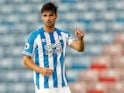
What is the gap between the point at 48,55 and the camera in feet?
13.8

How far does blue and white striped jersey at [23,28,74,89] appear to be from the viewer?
419 centimetres

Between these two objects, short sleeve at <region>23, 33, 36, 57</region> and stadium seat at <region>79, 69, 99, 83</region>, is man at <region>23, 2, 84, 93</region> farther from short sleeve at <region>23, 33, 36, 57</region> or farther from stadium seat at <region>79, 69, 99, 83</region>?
stadium seat at <region>79, 69, 99, 83</region>

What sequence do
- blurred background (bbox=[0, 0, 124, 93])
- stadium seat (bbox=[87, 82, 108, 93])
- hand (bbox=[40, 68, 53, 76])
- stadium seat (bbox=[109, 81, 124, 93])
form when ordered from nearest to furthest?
hand (bbox=[40, 68, 53, 76]) < stadium seat (bbox=[109, 81, 124, 93]) < stadium seat (bbox=[87, 82, 108, 93]) < blurred background (bbox=[0, 0, 124, 93])

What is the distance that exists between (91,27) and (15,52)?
57.7 inches

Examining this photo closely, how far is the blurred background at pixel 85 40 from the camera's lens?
7.82 metres

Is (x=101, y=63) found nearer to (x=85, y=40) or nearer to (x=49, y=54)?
(x=85, y=40)

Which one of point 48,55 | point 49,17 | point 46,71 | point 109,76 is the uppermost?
point 49,17

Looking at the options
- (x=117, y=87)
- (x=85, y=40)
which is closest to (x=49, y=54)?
(x=117, y=87)

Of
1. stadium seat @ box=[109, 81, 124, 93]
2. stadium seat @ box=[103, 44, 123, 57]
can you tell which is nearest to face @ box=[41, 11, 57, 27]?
stadium seat @ box=[109, 81, 124, 93]

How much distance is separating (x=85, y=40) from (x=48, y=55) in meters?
4.19

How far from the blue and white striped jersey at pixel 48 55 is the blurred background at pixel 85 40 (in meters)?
3.51

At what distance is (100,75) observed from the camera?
7.83m

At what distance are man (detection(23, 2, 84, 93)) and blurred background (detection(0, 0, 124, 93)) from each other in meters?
3.50

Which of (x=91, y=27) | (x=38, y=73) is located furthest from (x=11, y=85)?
(x=38, y=73)
